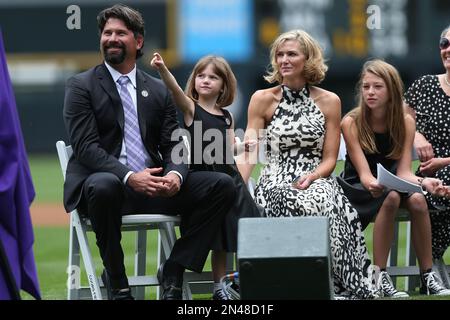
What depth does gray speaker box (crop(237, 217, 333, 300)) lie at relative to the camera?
5016 millimetres

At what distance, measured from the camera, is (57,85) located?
1041 inches

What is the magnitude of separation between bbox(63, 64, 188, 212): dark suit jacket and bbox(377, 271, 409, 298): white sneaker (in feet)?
4.24

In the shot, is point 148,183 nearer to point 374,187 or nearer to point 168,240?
point 168,240

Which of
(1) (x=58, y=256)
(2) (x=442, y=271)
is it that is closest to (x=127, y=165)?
(2) (x=442, y=271)

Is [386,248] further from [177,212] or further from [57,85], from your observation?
[57,85]

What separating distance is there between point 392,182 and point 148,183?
1.42 m

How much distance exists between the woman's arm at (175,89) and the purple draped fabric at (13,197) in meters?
1.54

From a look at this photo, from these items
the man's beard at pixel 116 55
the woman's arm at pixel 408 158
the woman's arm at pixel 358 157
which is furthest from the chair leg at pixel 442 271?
the man's beard at pixel 116 55

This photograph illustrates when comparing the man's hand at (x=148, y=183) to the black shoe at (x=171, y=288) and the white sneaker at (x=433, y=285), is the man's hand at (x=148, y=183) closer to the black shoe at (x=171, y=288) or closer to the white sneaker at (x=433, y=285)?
the black shoe at (x=171, y=288)

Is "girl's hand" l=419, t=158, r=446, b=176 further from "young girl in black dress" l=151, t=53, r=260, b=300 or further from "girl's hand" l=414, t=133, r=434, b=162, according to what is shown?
"young girl in black dress" l=151, t=53, r=260, b=300
